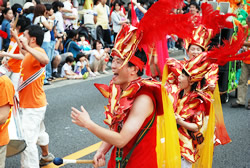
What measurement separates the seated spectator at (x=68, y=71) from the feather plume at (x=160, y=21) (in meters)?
8.08

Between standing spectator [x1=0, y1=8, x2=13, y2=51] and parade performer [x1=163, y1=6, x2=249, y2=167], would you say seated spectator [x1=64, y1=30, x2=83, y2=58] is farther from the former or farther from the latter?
parade performer [x1=163, y1=6, x2=249, y2=167]

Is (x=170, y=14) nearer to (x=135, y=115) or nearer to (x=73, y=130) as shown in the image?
(x=135, y=115)

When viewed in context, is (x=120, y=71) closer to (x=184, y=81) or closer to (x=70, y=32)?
(x=184, y=81)

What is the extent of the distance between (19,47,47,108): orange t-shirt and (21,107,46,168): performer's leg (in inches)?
2.8

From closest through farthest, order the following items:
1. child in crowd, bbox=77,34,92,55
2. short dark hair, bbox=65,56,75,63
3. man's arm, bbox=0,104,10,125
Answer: man's arm, bbox=0,104,10,125, short dark hair, bbox=65,56,75,63, child in crowd, bbox=77,34,92,55

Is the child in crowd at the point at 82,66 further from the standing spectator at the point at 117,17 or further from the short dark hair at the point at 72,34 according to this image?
the standing spectator at the point at 117,17

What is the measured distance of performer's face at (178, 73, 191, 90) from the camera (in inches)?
152

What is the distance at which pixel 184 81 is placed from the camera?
3.87m

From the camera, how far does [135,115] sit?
262cm

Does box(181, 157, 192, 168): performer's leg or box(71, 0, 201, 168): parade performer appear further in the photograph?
box(181, 157, 192, 168): performer's leg

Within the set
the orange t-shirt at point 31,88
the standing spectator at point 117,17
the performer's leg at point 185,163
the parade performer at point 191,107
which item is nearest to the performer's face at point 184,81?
the parade performer at point 191,107

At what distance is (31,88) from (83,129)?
2.09m

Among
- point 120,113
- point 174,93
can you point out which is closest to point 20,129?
point 174,93

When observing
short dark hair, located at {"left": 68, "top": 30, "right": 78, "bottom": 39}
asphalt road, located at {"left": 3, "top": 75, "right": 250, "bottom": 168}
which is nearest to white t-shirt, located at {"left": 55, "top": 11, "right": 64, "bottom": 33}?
short dark hair, located at {"left": 68, "top": 30, "right": 78, "bottom": 39}
